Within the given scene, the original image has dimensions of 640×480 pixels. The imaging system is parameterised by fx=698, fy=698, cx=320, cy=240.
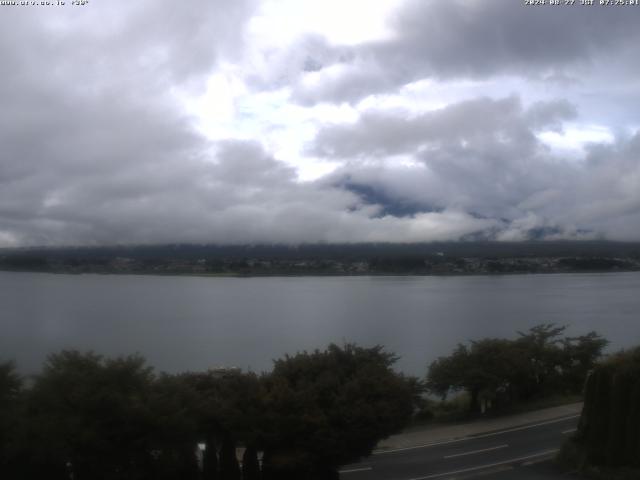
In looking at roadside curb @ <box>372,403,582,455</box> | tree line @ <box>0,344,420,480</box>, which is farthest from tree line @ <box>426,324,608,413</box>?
tree line @ <box>0,344,420,480</box>

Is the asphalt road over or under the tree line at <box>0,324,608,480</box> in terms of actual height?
under

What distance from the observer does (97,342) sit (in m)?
36.5

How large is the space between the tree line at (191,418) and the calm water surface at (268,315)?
7.63 m

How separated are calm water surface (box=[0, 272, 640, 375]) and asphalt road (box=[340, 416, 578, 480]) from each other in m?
11.1

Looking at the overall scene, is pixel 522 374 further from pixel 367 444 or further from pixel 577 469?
pixel 367 444

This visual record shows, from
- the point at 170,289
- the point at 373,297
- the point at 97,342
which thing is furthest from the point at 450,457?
the point at 170,289

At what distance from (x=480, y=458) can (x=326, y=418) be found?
17.0ft

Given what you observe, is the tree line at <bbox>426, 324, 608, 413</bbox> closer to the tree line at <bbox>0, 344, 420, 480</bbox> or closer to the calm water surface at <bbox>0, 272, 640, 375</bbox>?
the calm water surface at <bbox>0, 272, 640, 375</bbox>

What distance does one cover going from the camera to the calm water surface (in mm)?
37062

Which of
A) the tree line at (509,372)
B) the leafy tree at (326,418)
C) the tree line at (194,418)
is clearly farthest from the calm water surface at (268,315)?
the leafy tree at (326,418)

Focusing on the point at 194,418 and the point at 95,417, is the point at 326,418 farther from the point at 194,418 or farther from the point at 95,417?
the point at 95,417

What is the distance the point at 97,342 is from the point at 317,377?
23.0 metres

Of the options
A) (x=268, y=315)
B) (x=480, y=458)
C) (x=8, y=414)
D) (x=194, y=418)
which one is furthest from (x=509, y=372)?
(x=268, y=315)

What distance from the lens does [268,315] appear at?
5734cm
